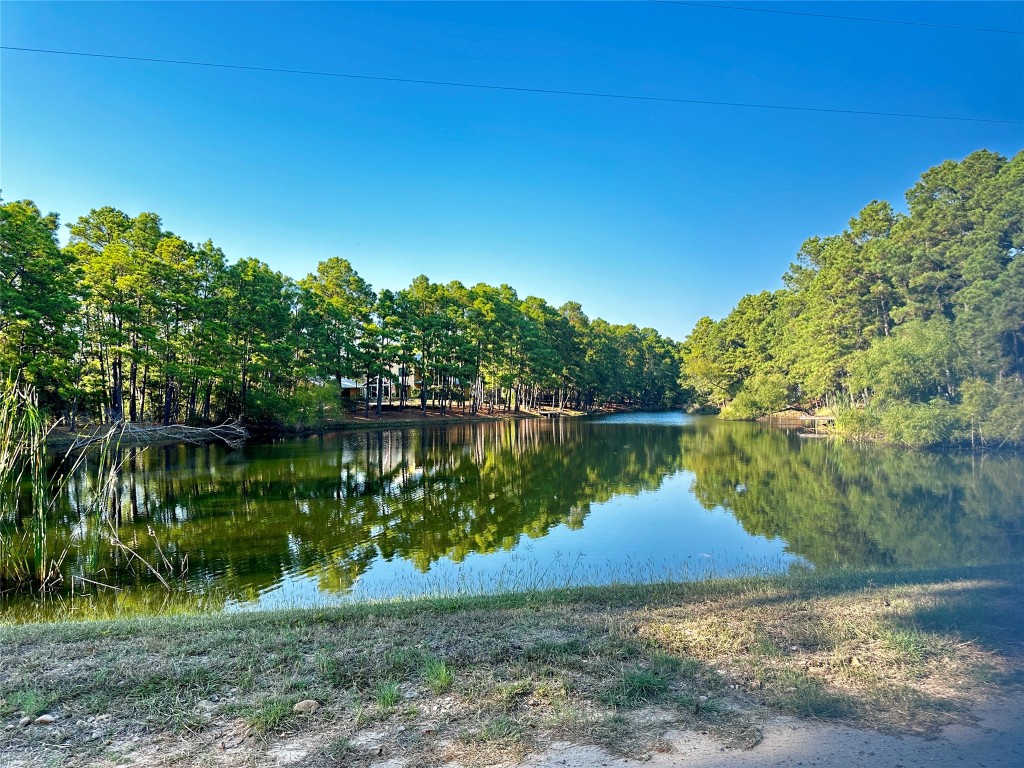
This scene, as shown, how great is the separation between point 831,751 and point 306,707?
277 centimetres

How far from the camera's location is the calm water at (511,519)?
27.7 feet

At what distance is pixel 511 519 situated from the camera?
1225cm

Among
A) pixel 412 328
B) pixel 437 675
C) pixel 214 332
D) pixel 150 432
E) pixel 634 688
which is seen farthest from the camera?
pixel 412 328

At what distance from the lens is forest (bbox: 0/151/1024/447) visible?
67.2 ft

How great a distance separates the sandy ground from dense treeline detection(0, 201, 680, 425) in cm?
1314

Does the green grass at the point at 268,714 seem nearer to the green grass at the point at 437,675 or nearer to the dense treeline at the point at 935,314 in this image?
the green grass at the point at 437,675

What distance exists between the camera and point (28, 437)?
5062 millimetres

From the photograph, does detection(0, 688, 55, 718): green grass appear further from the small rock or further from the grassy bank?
the small rock

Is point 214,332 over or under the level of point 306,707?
over

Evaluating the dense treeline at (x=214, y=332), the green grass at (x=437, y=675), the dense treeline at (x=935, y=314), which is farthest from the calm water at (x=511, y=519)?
the dense treeline at (x=214, y=332)

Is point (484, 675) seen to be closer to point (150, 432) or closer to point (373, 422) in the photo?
point (150, 432)

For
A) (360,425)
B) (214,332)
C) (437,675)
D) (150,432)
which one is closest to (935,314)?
(437,675)

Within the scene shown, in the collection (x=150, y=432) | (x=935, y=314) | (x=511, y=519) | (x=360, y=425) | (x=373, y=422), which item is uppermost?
(x=935, y=314)

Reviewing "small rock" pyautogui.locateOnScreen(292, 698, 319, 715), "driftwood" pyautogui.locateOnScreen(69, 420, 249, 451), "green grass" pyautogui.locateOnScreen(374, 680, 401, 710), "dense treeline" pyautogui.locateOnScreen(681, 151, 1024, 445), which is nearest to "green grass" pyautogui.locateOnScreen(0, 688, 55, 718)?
"small rock" pyautogui.locateOnScreen(292, 698, 319, 715)
